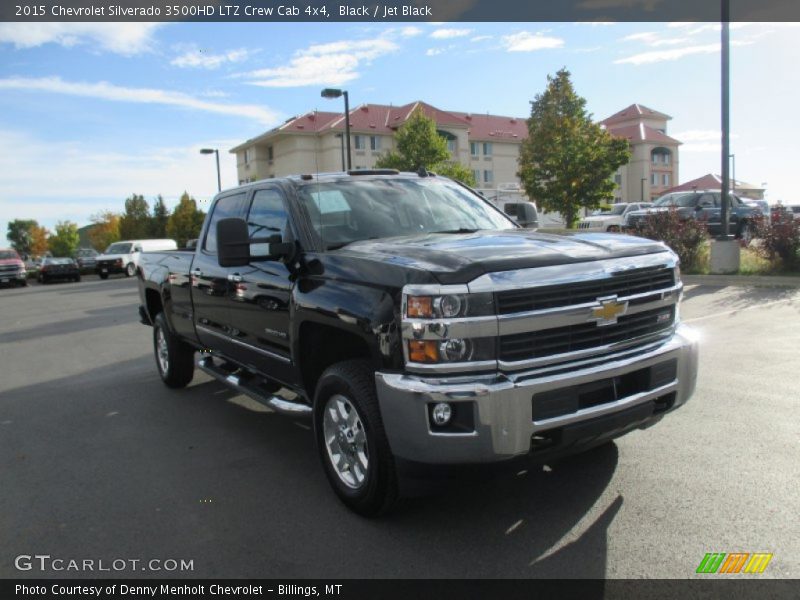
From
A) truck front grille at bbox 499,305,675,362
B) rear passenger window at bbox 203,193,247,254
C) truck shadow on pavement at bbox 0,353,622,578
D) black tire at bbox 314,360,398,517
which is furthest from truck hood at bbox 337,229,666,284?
rear passenger window at bbox 203,193,247,254

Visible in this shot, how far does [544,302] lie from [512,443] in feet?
2.29

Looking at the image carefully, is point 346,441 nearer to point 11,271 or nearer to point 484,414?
point 484,414

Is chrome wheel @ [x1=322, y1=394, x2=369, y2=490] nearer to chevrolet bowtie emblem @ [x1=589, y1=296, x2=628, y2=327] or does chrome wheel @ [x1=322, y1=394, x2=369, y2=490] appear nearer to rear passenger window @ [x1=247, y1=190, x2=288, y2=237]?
chevrolet bowtie emblem @ [x1=589, y1=296, x2=628, y2=327]

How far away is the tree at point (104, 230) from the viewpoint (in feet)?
301

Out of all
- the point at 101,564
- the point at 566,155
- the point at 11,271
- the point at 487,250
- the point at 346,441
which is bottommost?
the point at 101,564

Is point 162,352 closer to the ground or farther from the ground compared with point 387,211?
closer to the ground

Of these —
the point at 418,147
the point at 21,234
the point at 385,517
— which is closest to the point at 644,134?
the point at 418,147

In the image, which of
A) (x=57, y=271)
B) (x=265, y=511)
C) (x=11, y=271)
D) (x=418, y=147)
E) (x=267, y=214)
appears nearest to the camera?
(x=265, y=511)

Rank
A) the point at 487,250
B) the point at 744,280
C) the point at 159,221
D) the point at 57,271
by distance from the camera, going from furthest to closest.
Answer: the point at 159,221, the point at 57,271, the point at 744,280, the point at 487,250

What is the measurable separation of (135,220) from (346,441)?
73.2 m

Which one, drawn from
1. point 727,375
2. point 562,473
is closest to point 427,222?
Result: point 562,473

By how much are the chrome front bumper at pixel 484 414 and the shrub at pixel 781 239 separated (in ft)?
38.6

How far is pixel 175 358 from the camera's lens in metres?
6.91

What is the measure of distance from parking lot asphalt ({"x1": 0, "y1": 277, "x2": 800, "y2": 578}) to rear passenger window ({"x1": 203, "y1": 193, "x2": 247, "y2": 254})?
5.20 ft
